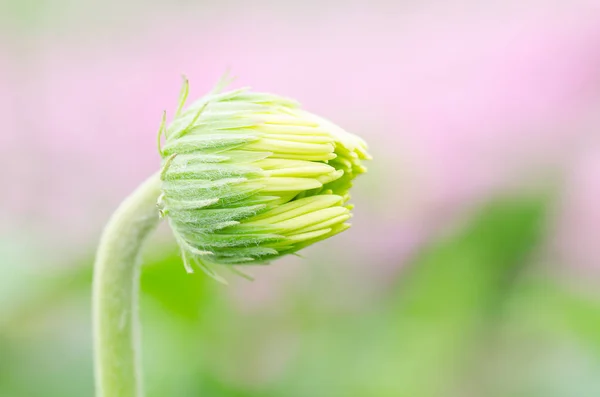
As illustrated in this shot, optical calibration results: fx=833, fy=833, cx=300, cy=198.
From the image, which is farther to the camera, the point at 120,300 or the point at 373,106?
the point at 373,106

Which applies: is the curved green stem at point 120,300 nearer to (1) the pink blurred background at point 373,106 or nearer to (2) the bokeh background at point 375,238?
(2) the bokeh background at point 375,238

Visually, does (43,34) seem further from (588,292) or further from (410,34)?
(588,292)

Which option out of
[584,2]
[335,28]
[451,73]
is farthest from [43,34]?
[584,2]

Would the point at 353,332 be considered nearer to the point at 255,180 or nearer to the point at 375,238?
the point at 375,238

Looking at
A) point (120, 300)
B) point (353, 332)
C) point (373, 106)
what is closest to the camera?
point (120, 300)

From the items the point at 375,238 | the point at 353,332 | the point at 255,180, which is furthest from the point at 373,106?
the point at 255,180

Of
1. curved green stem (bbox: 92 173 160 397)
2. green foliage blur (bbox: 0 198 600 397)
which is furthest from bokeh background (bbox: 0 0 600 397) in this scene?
curved green stem (bbox: 92 173 160 397)

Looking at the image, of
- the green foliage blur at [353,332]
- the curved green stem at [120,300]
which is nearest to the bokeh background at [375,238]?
the green foliage blur at [353,332]
